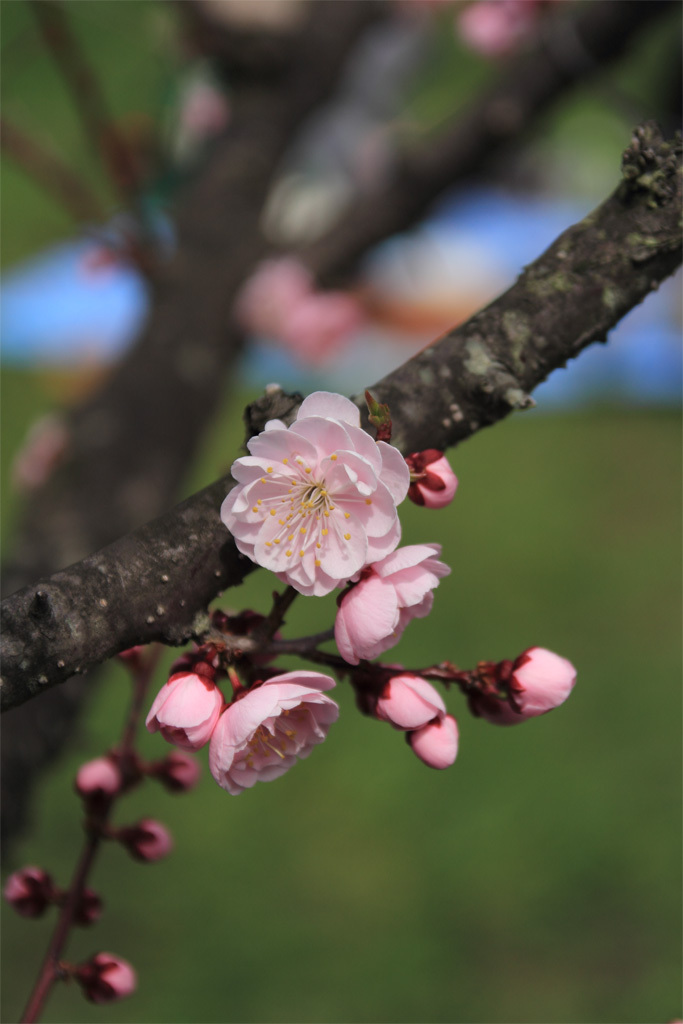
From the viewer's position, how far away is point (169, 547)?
48 centimetres

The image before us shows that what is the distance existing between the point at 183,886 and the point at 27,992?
0.41 metres

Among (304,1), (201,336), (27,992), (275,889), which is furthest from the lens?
(304,1)

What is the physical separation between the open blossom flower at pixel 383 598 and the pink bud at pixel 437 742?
88 millimetres

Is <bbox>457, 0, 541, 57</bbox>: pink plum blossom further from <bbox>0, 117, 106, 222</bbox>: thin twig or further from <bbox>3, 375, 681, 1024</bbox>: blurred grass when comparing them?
<bbox>3, 375, 681, 1024</bbox>: blurred grass

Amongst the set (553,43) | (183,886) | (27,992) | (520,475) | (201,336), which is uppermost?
(520,475)

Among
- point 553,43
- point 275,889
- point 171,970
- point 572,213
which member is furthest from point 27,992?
point 572,213

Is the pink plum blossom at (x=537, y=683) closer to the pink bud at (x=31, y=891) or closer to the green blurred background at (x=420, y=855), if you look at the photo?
the pink bud at (x=31, y=891)

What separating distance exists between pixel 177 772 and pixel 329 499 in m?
0.35

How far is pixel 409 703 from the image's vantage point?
1.61ft

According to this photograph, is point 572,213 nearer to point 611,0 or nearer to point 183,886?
point 611,0

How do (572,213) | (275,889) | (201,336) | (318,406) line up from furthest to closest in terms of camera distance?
(572,213)
(275,889)
(201,336)
(318,406)

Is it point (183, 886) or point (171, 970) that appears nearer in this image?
point (171, 970)

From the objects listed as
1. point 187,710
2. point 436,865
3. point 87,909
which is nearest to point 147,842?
point 87,909

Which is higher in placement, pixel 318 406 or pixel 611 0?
pixel 611 0
